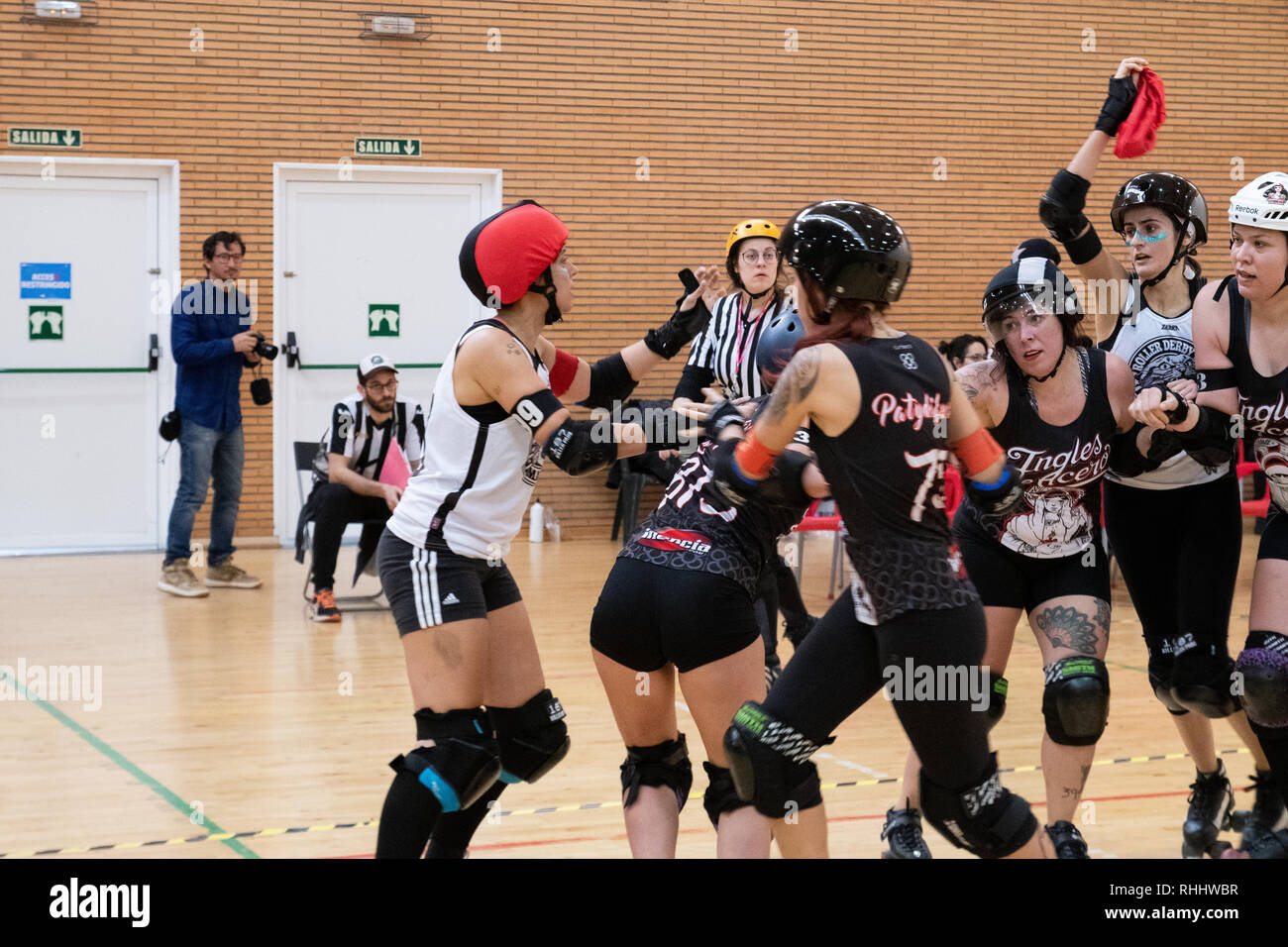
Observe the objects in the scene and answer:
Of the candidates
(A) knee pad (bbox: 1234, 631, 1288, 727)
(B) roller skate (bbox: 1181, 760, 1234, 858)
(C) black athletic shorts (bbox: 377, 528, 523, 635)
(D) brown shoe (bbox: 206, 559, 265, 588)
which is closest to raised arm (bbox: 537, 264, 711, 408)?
(C) black athletic shorts (bbox: 377, 528, 523, 635)

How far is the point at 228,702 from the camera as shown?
5.96 m

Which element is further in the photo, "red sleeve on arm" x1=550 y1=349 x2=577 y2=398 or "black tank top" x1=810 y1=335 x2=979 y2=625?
"red sleeve on arm" x1=550 y1=349 x2=577 y2=398

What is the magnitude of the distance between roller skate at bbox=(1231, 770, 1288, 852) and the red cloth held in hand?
6.30 feet

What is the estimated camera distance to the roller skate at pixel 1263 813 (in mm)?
3818

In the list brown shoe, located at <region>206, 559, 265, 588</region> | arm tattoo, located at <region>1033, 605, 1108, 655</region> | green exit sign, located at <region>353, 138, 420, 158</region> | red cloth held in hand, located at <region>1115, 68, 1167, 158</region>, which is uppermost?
green exit sign, located at <region>353, 138, 420, 158</region>

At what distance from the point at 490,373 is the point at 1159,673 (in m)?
2.16

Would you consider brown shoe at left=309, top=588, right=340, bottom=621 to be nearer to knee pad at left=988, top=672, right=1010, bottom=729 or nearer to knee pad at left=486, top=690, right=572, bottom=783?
knee pad at left=486, top=690, right=572, bottom=783

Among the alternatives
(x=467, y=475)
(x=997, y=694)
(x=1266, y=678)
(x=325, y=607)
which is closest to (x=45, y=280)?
(x=325, y=607)

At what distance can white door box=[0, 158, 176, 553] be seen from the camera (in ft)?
34.7

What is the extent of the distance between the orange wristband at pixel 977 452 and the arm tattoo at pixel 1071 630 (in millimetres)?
896

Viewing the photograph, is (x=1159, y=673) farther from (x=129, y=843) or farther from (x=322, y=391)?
(x=322, y=391)

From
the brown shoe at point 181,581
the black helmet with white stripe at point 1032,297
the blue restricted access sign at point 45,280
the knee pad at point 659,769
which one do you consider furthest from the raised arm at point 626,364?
the blue restricted access sign at point 45,280

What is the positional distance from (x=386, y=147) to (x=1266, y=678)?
368 inches

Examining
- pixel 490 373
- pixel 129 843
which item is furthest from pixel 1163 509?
pixel 129 843
